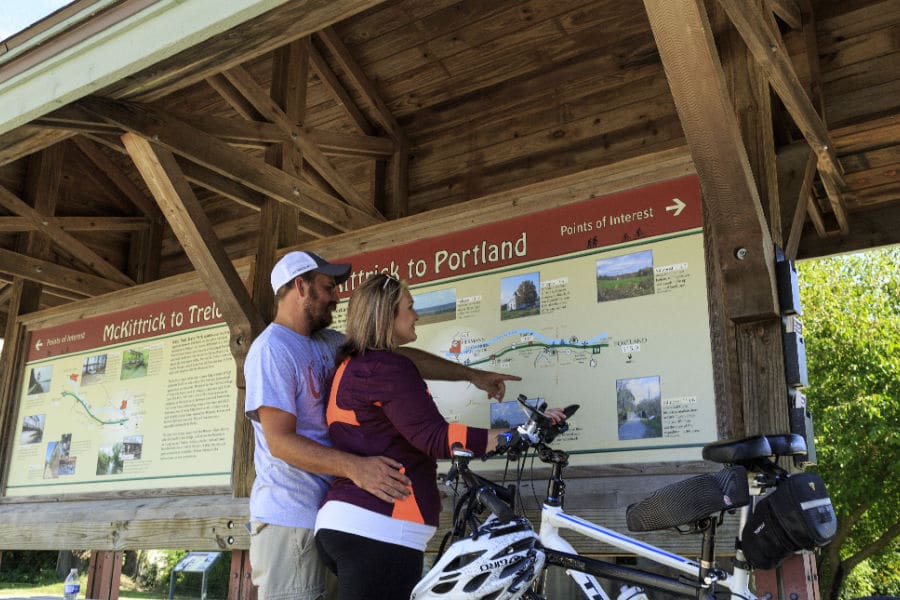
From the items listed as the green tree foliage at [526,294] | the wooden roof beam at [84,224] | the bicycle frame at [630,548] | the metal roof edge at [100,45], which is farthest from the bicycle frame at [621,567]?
the wooden roof beam at [84,224]

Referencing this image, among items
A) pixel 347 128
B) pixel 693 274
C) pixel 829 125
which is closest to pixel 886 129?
pixel 829 125

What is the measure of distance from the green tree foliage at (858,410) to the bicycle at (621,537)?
618 inches

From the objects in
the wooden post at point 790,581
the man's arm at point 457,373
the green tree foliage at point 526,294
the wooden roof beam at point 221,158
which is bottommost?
the wooden post at point 790,581

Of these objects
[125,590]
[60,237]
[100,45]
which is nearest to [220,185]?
[100,45]

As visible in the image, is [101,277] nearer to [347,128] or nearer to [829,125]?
[347,128]

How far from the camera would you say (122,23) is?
317 centimetres

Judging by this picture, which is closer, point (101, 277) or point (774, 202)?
point (774, 202)

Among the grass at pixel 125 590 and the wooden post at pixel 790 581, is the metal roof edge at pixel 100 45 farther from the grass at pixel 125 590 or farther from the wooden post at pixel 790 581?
the grass at pixel 125 590

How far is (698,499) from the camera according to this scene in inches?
98.0

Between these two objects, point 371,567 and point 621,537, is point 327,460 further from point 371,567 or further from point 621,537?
point 621,537

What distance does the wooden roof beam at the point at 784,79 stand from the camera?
3182mm

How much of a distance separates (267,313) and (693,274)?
95.8 inches

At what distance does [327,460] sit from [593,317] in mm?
1597

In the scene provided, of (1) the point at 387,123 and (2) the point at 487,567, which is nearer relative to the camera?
(2) the point at 487,567
